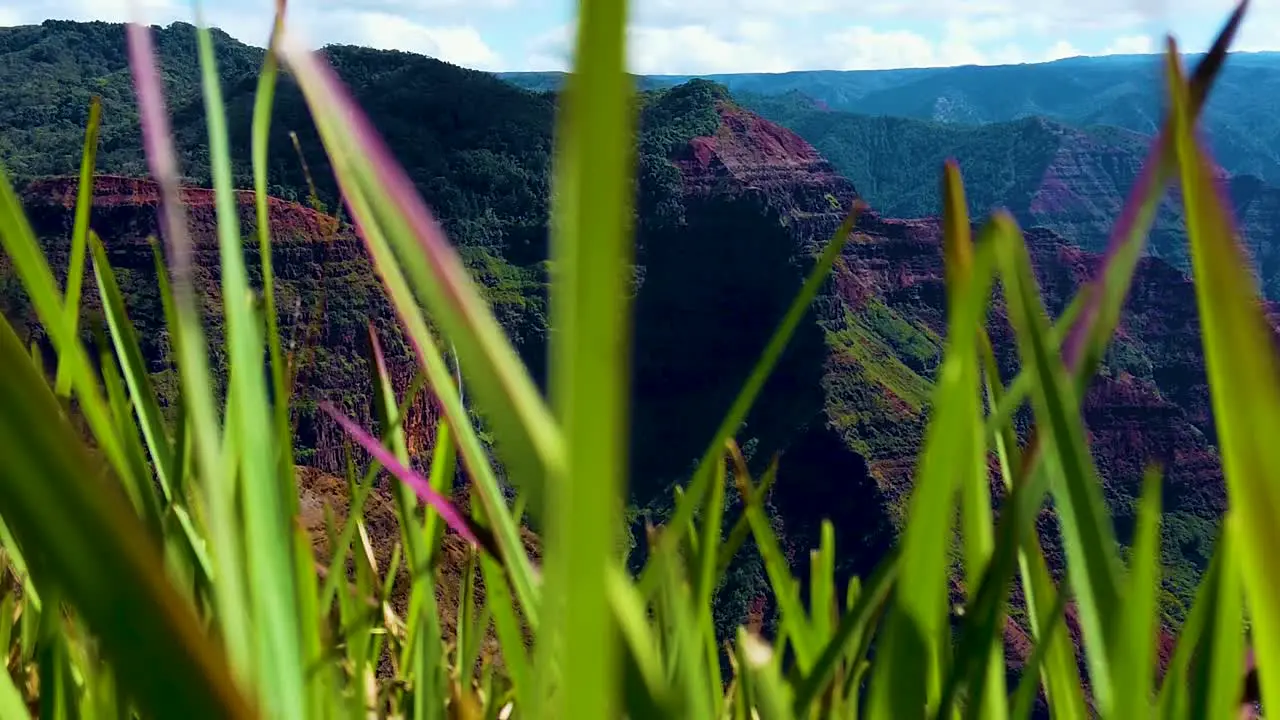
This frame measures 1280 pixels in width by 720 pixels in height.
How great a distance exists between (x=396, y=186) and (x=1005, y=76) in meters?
44.5

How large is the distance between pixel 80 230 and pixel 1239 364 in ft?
0.61

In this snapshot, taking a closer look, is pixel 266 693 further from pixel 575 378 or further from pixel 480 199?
pixel 480 199

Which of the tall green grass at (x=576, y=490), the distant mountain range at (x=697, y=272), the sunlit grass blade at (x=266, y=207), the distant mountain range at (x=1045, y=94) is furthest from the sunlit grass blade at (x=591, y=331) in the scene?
the distant mountain range at (x=1045, y=94)

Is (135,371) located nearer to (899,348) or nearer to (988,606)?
(988,606)

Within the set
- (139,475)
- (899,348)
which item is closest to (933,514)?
(139,475)

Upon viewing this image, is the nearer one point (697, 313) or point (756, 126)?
point (697, 313)

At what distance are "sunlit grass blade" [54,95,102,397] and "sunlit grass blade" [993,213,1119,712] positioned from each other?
136 millimetres

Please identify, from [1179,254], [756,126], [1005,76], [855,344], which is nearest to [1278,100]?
[1005,76]

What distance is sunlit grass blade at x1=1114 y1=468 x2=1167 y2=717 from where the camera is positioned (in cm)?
11

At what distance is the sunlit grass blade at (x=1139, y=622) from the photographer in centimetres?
11

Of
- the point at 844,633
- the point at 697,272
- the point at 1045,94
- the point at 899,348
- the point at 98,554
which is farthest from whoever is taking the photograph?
the point at 1045,94

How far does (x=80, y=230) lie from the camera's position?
18cm

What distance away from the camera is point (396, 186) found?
Result: 0.07 metres

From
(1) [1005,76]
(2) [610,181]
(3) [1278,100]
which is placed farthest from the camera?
(1) [1005,76]
